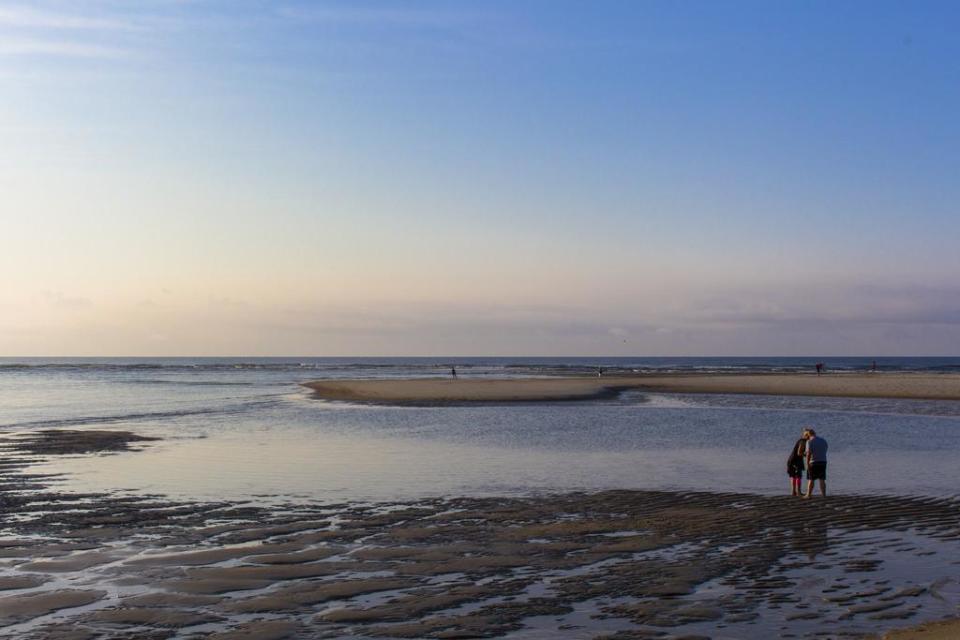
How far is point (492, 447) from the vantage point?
88.5 ft

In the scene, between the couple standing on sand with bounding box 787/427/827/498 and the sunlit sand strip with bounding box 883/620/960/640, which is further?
the couple standing on sand with bounding box 787/427/827/498

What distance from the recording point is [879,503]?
1695 cm

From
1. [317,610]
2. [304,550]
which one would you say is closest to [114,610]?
[317,610]

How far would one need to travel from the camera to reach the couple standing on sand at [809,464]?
17.6m

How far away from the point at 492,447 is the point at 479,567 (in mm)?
15109

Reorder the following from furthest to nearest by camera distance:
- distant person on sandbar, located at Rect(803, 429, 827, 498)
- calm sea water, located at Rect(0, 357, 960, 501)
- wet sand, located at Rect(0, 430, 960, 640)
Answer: calm sea water, located at Rect(0, 357, 960, 501)
distant person on sandbar, located at Rect(803, 429, 827, 498)
wet sand, located at Rect(0, 430, 960, 640)

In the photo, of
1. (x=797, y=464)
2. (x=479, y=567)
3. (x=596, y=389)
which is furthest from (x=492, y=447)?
(x=596, y=389)

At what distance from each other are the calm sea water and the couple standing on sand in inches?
41.7

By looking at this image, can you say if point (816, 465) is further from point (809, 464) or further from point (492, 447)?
point (492, 447)

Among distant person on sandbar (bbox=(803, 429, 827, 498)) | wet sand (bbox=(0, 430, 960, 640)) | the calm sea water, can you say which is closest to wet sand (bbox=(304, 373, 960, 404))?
the calm sea water

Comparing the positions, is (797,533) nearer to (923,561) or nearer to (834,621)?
(923,561)

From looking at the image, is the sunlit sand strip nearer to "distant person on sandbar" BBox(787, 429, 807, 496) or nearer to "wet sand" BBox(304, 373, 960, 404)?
"distant person on sandbar" BBox(787, 429, 807, 496)

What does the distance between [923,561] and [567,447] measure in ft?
50.2

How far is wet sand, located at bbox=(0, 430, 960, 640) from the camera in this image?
9.41 metres
